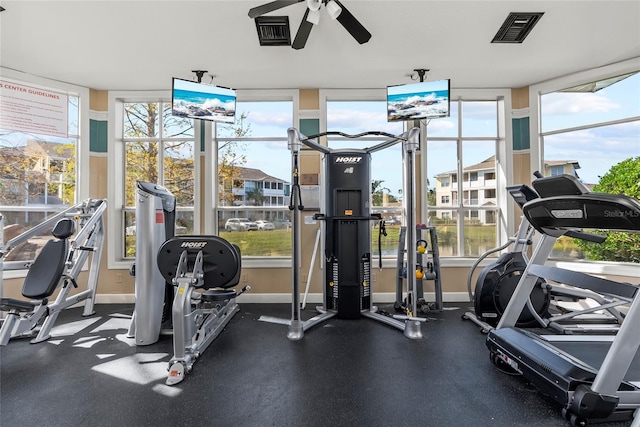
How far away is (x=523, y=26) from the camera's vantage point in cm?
319

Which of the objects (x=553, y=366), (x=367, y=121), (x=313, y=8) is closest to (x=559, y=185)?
(x=553, y=366)

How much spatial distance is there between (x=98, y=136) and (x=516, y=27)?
5943 millimetres

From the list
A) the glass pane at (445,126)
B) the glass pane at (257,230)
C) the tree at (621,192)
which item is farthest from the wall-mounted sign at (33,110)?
the tree at (621,192)

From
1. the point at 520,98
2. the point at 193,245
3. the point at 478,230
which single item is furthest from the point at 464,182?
the point at 193,245

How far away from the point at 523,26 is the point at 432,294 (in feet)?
11.9

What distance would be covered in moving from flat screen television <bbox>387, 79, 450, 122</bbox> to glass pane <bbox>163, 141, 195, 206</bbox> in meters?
3.25

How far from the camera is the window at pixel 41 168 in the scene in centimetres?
409

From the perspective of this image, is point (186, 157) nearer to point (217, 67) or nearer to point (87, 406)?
point (217, 67)

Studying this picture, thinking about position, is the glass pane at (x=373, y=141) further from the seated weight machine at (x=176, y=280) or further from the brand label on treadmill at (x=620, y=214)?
the brand label on treadmill at (x=620, y=214)

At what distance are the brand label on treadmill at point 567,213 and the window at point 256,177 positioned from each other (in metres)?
3.50

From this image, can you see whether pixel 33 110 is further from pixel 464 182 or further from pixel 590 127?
pixel 590 127

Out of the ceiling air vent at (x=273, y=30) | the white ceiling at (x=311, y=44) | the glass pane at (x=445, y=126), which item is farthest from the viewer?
the glass pane at (x=445, y=126)

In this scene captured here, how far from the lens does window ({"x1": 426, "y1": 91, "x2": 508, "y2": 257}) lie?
4762mm

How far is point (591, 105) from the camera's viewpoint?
427 centimetres
